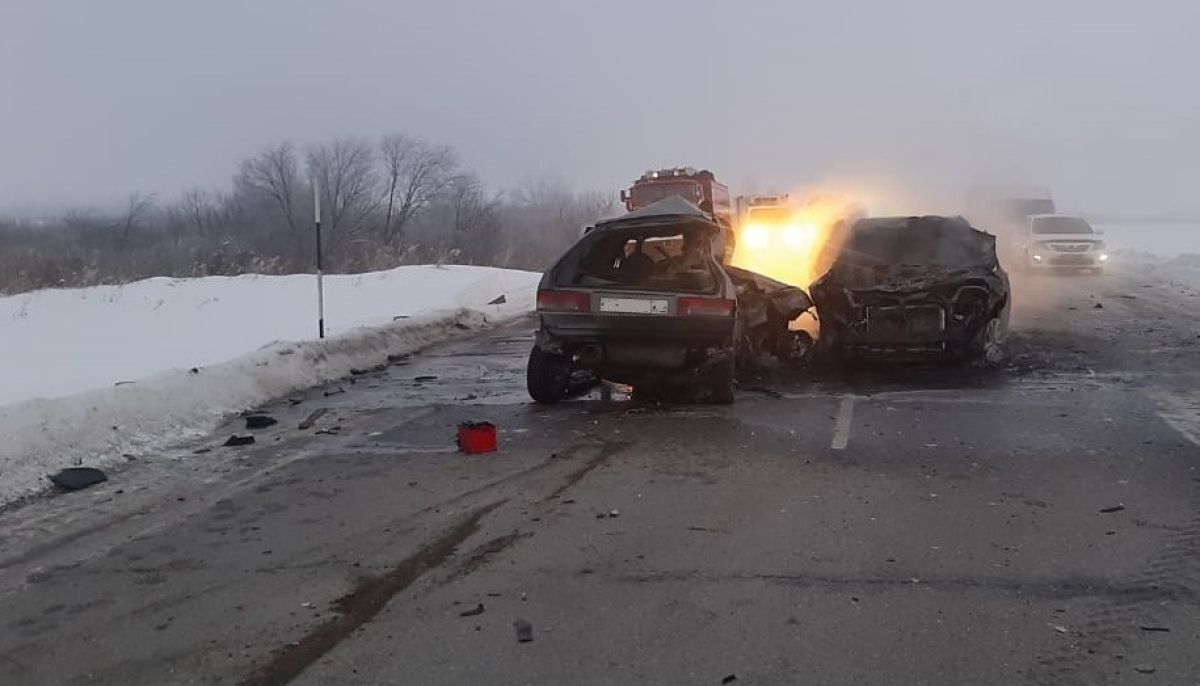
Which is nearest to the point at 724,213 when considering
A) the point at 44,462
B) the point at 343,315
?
the point at 343,315

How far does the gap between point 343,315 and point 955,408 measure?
39.5 ft

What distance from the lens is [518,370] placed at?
11.7 m

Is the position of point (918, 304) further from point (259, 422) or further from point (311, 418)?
point (259, 422)

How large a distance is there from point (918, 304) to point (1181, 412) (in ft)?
8.90

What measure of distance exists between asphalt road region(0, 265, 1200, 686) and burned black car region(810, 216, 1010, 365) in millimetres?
1650

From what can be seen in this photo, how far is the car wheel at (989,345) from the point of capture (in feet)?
33.1

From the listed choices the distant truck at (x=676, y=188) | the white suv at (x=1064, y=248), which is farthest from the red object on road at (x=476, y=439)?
the white suv at (x=1064, y=248)

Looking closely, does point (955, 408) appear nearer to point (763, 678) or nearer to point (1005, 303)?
point (1005, 303)

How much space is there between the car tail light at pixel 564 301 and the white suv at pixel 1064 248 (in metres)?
22.2

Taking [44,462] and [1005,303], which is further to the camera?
[1005,303]

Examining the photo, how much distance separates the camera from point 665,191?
2589 centimetres

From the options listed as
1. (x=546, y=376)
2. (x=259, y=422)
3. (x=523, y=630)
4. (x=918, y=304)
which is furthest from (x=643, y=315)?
(x=523, y=630)

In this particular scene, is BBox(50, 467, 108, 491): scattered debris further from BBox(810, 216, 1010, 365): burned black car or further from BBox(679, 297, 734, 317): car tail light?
BBox(810, 216, 1010, 365): burned black car

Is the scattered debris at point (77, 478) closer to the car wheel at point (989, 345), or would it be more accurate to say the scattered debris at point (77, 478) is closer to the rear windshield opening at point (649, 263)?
the rear windshield opening at point (649, 263)
